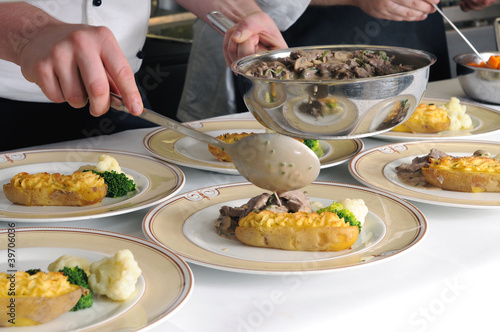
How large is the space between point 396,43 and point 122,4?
164cm

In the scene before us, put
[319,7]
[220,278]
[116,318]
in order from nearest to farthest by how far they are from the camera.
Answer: [116,318] < [220,278] < [319,7]

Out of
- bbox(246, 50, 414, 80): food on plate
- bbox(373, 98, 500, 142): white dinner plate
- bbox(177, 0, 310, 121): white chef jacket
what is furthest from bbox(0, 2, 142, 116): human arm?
bbox(177, 0, 310, 121): white chef jacket

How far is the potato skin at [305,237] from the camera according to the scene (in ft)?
3.28

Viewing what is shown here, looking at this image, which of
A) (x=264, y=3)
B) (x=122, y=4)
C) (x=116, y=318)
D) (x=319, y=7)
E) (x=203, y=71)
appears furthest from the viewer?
(x=203, y=71)

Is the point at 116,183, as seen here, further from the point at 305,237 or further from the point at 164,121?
the point at 305,237

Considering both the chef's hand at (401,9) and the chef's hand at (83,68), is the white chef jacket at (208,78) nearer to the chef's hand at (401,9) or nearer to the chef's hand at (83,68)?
the chef's hand at (401,9)

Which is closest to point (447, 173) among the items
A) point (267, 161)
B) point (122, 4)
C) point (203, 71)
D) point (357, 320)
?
→ point (267, 161)

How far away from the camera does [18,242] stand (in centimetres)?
102

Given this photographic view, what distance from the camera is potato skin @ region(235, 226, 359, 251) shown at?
1.00 m

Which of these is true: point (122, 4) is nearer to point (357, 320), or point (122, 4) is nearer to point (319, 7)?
point (319, 7)

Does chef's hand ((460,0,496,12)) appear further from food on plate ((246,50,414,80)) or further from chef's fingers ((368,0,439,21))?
food on plate ((246,50,414,80))

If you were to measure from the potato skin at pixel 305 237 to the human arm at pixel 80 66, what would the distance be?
32 centimetres

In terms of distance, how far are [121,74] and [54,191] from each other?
28cm

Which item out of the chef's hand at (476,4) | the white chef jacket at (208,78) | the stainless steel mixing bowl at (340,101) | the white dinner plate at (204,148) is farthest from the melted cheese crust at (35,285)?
the white chef jacket at (208,78)
